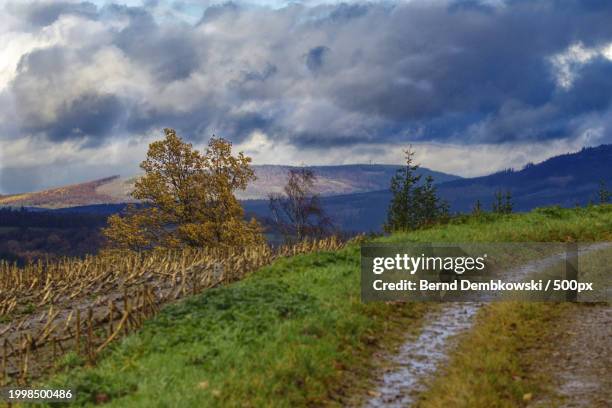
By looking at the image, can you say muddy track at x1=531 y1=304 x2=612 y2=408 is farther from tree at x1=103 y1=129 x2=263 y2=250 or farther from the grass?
tree at x1=103 y1=129 x2=263 y2=250

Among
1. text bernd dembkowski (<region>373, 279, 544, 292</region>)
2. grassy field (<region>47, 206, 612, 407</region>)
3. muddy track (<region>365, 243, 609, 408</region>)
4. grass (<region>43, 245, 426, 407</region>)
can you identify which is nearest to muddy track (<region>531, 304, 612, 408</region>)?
grassy field (<region>47, 206, 612, 407</region>)

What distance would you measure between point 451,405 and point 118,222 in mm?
55359

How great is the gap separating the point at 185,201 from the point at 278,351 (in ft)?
173

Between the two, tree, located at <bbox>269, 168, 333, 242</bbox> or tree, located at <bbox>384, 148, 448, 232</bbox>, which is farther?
tree, located at <bbox>269, 168, 333, 242</bbox>

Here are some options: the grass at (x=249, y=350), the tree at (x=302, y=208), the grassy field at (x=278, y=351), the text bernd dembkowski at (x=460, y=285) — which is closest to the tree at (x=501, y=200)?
the tree at (x=302, y=208)

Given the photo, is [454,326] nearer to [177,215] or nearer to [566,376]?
[566,376]

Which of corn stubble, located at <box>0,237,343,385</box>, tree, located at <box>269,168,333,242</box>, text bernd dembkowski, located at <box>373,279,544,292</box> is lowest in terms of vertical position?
corn stubble, located at <box>0,237,343,385</box>

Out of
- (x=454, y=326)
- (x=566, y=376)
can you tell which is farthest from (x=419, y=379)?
(x=454, y=326)

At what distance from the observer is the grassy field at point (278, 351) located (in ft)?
39.6

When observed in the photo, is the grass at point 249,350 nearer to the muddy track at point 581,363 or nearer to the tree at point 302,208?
the muddy track at point 581,363

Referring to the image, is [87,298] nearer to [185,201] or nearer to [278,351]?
[278,351]

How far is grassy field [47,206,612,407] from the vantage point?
12.1 metres

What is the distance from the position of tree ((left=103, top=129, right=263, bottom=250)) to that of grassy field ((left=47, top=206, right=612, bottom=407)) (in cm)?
4164

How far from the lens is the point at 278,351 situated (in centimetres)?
1383
